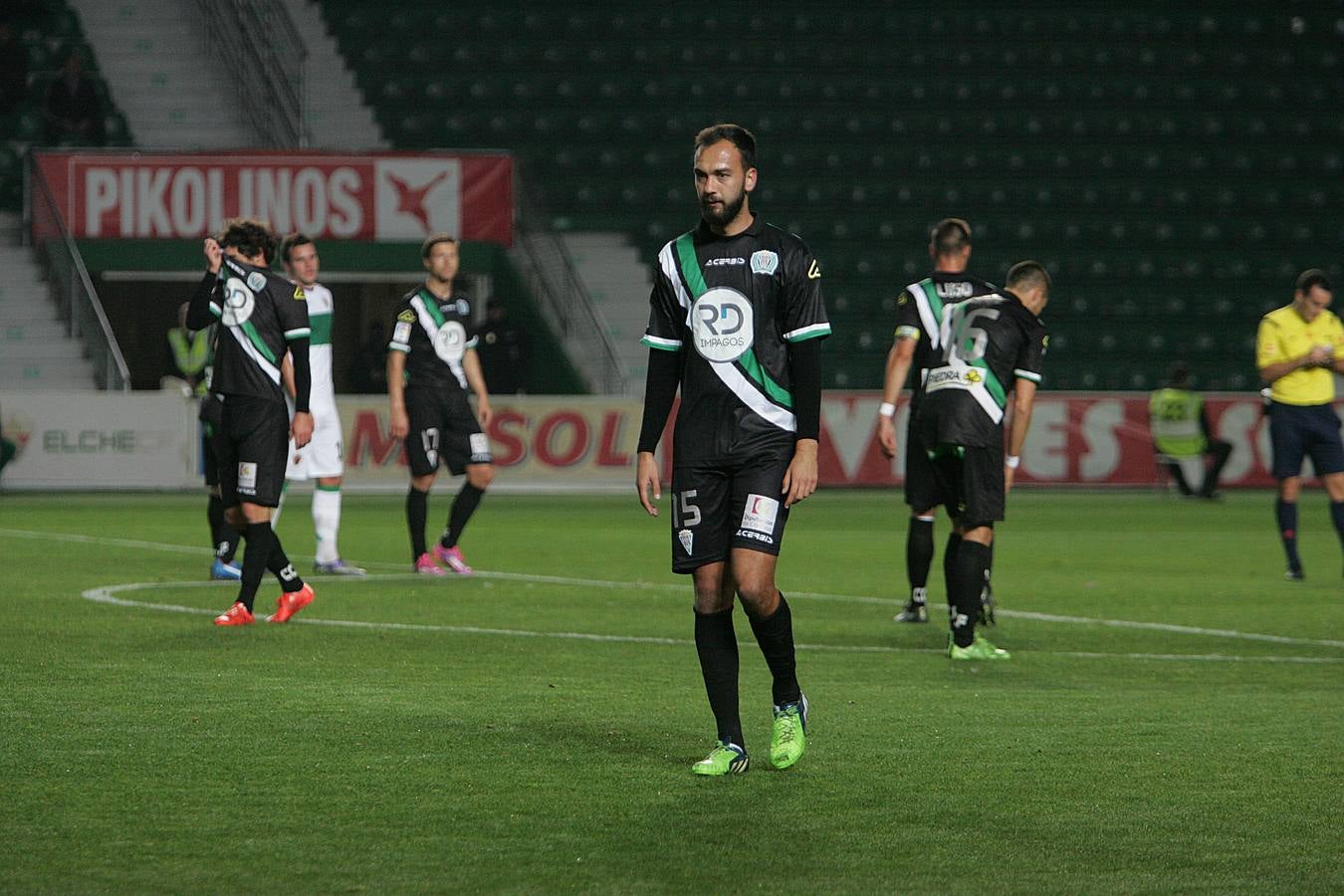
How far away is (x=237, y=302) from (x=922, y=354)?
3.63 m

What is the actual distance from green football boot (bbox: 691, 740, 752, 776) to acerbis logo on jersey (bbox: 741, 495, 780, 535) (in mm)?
681

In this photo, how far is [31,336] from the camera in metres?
26.7

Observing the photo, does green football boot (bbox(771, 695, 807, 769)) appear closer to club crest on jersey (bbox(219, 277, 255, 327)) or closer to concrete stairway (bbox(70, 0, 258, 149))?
club crest on jersey (bbox(219, 277, 255, 327))

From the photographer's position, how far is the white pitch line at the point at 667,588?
377 inches

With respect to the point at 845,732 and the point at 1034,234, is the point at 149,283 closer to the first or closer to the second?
the point at 1034,234

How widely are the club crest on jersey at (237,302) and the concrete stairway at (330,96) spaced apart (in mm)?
20992

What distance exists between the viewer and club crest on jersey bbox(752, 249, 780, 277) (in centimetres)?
557

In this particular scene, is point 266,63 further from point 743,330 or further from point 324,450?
point 743,330

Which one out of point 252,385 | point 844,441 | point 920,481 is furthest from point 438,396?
point 844,441

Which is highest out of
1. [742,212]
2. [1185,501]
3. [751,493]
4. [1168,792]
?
[742,212]

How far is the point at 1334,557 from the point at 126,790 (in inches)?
483

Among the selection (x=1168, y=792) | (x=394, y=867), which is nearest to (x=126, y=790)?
(x=394, y=867)

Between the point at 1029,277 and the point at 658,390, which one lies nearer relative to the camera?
the point at 658,390

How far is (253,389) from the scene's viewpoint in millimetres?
9250
